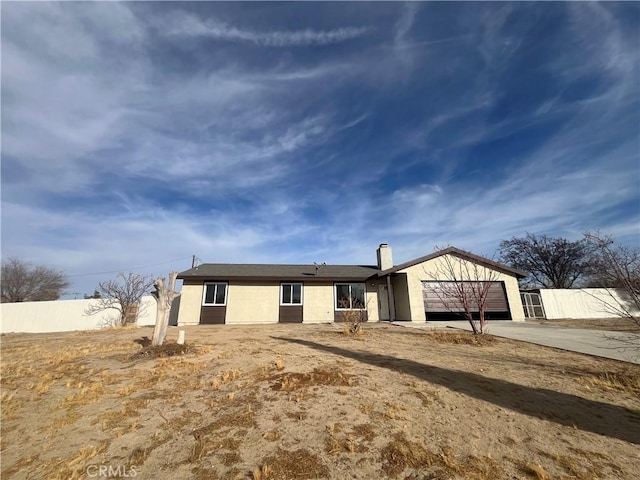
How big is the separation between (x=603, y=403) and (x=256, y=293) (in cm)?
1666

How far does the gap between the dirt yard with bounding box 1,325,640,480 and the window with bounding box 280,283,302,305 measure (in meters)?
11.6

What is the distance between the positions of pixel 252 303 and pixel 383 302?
9.01 metres

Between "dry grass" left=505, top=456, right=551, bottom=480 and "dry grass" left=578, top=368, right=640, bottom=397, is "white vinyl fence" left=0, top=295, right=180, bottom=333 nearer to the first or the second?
"dry grass" left=505, top=456, right=551, bottom=480

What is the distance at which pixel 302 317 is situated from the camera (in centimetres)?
1831

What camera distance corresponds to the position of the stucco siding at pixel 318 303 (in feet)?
60.3

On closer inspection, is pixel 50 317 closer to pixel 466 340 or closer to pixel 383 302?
pixel 383 302

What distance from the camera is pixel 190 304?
17.7 meters

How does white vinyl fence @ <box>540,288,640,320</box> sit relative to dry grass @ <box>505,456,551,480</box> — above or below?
above

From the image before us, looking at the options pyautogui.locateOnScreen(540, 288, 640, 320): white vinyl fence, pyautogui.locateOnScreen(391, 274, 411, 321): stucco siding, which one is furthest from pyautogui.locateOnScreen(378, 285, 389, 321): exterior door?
pyautogui.locateOnScreen(540, 288, 640, 320): white vinyl fence

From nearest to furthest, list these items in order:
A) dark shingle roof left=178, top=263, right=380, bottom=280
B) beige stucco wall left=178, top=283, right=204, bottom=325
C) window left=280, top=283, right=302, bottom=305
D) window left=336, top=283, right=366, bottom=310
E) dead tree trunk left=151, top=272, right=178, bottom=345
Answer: dead tree trunk left=151, top=272, right=178, bottom=345 → beige stucco wall left=178, top=283, right=204, bottom=325 → dark shingle roof left=178, top=263, right=380, bottom=280 → window left=280, top=283, right=302, bottom=305 → window left=336, top=283, right=366, bottom=310

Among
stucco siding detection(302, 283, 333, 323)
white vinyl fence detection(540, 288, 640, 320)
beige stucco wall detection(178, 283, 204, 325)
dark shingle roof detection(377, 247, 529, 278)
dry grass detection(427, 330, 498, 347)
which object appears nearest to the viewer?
dry grass detection(427, 330, 498, 347)

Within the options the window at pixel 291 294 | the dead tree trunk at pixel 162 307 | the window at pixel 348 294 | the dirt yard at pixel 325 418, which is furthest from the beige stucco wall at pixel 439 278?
the dead tree trunk at pixel 162 307

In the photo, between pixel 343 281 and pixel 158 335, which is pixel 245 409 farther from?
pixel 343 281

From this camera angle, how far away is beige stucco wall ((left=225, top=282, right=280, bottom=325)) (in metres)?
17.9
